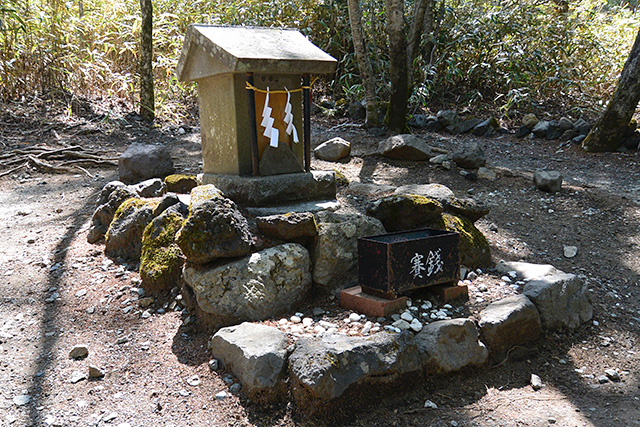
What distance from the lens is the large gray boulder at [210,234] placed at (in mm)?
3127

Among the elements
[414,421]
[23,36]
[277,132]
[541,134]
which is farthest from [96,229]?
[541,134]

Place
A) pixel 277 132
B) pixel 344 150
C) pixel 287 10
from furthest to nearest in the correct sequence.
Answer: pixel 287 10 → pixel 344 150 → pixel 277 132

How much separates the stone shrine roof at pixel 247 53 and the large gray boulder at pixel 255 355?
1.81 m

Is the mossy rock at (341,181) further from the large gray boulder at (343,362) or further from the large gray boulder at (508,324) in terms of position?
the large gray boulder at (343,362)

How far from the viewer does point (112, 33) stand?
29.7 feet

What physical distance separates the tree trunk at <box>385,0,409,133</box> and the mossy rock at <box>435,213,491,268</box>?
356 cm

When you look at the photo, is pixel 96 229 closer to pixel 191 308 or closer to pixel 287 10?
pixel 191 308

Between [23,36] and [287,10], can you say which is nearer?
[23,36]

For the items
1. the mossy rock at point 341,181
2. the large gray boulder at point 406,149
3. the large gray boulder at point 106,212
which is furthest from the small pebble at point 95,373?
Answer: the large gray boulder at point 406,149

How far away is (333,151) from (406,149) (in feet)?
3.12

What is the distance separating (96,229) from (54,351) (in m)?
1.70

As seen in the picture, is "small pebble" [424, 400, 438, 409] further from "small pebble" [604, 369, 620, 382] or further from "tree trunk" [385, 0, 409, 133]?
"tree trunk" [385, 0, 409, 133]

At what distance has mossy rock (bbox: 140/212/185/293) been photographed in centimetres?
363

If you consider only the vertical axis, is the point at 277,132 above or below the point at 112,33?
below
